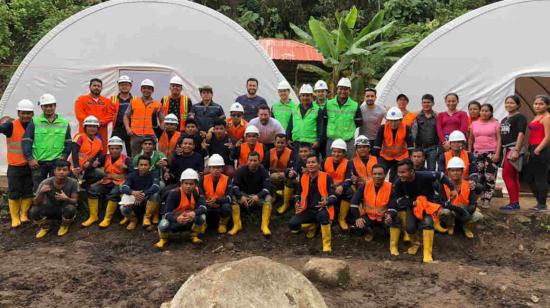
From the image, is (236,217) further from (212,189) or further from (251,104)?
(251,104)

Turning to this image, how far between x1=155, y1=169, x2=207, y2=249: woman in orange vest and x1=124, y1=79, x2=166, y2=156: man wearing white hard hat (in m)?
1.32

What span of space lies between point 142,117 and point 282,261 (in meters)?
2.92

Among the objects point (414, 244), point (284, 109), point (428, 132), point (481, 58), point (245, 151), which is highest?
point (481, 58)

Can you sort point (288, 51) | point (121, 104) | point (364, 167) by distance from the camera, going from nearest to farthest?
point (364, 167) < point (121, 104) < point (288, 51)

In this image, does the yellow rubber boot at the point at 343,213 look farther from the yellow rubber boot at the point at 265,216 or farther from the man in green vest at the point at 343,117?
the yellow rubber boot at the point at 265,216

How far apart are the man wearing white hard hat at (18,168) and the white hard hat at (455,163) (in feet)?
17.9

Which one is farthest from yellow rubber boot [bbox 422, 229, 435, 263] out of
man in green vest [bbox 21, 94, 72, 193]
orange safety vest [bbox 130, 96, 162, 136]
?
man in green vest [bbox 21, 94, 72, 193]

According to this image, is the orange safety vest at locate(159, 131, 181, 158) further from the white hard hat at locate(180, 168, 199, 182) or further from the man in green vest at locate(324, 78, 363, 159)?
the man in green vest at locate(324, 78, 363, 159)

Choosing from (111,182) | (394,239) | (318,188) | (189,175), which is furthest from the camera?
(111,182)

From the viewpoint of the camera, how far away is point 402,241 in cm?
602

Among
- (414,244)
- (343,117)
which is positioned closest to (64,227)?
(343,117)

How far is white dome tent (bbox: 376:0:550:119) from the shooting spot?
7871 mm

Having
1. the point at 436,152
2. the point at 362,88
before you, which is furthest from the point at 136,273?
the point at 362,88

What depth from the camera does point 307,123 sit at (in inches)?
270
